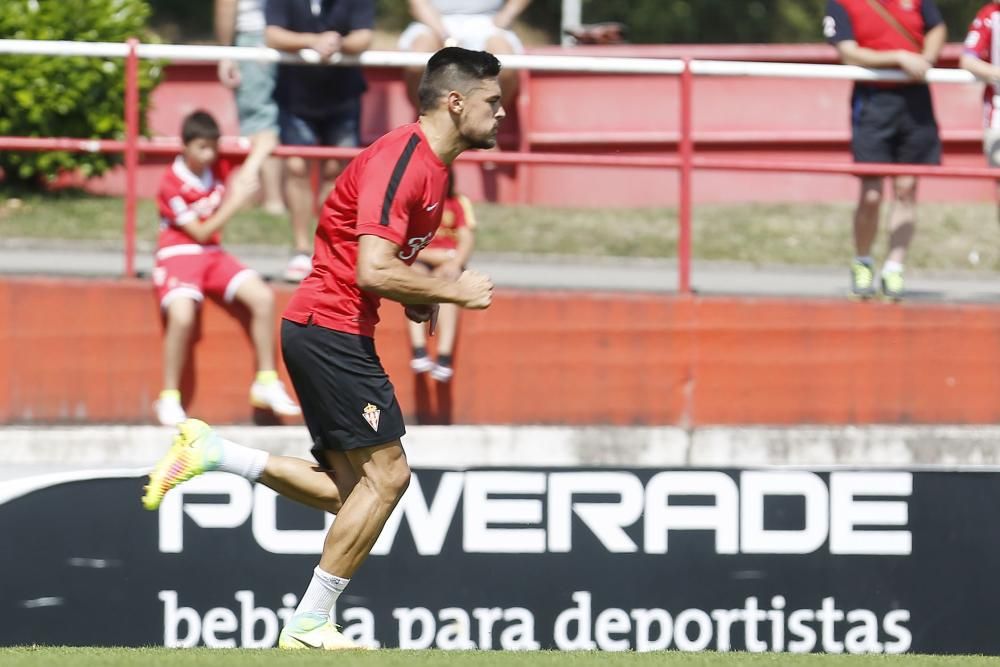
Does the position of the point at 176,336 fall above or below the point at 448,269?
below

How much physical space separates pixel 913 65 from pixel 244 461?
4.36 m

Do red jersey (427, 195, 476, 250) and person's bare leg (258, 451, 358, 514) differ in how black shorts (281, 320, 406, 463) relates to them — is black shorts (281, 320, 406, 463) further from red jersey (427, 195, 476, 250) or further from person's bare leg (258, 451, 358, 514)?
red jersey (427, 195, 476, 250)

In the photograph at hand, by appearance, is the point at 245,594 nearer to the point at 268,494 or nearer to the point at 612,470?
the point at 268,494

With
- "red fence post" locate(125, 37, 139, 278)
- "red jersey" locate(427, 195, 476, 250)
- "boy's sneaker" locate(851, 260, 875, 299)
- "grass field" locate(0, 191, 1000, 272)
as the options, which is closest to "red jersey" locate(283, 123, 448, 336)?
"red jersey" locate(427, 195, 476, 250)

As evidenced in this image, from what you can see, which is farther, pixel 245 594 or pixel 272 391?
pixel 272 391

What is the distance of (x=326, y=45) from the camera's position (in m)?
8.30

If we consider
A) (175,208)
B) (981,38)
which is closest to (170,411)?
(175,208)

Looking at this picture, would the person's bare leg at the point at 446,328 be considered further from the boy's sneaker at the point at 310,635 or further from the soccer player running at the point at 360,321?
the boy's sneaker at the point at 310,635

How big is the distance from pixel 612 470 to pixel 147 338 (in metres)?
2.87

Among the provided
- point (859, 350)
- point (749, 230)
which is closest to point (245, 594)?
point (859, 350)

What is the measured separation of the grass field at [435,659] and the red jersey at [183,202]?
278 centimetres

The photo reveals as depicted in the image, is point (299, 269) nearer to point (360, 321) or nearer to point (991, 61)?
point (360, 321)

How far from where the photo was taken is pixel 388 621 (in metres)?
6.57

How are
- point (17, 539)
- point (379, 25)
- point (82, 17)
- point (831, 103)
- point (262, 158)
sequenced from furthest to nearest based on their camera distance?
point (379, 25)
point (831, 103)
point (82, 17)
point (262, 158)
point (17, 539)
